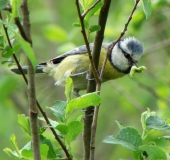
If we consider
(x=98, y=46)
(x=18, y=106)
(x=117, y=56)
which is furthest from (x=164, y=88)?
(x=98, y=46)

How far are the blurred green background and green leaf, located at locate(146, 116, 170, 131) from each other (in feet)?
5.83

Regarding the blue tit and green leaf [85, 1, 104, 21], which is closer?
green leaf [85, 1, 104, 21]

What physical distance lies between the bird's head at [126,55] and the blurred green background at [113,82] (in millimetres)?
336

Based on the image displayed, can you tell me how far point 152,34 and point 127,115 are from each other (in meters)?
0.97

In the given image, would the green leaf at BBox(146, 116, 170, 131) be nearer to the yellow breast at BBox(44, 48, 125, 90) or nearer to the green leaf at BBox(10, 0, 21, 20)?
the green leaf at BBox(10, 0, 21, 20)

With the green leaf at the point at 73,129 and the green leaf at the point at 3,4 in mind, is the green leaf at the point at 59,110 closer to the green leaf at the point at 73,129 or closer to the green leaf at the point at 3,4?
the green leaf at the point at 73,129

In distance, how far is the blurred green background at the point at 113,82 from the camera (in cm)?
383

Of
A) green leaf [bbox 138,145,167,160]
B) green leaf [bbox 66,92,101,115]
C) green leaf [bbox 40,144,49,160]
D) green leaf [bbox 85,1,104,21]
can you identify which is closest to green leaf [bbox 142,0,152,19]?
green leaf [bbox 85,1,104,21]

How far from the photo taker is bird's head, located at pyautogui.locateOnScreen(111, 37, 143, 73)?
3301 millimetres

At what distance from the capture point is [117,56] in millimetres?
3443

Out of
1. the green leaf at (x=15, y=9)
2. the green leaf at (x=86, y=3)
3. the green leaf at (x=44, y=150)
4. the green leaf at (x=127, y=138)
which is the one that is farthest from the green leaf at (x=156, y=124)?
the green leaf at (x=15, y=9)

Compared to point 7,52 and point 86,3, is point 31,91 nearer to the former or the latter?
point 7,52

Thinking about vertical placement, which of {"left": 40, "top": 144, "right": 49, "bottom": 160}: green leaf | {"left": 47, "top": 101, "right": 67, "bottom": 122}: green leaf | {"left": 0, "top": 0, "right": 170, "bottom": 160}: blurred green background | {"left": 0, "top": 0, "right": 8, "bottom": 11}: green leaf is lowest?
{"left": 0, "top": 0, "right": 170, "bottom": 160}: blurred green background

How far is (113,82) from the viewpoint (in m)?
4.55
